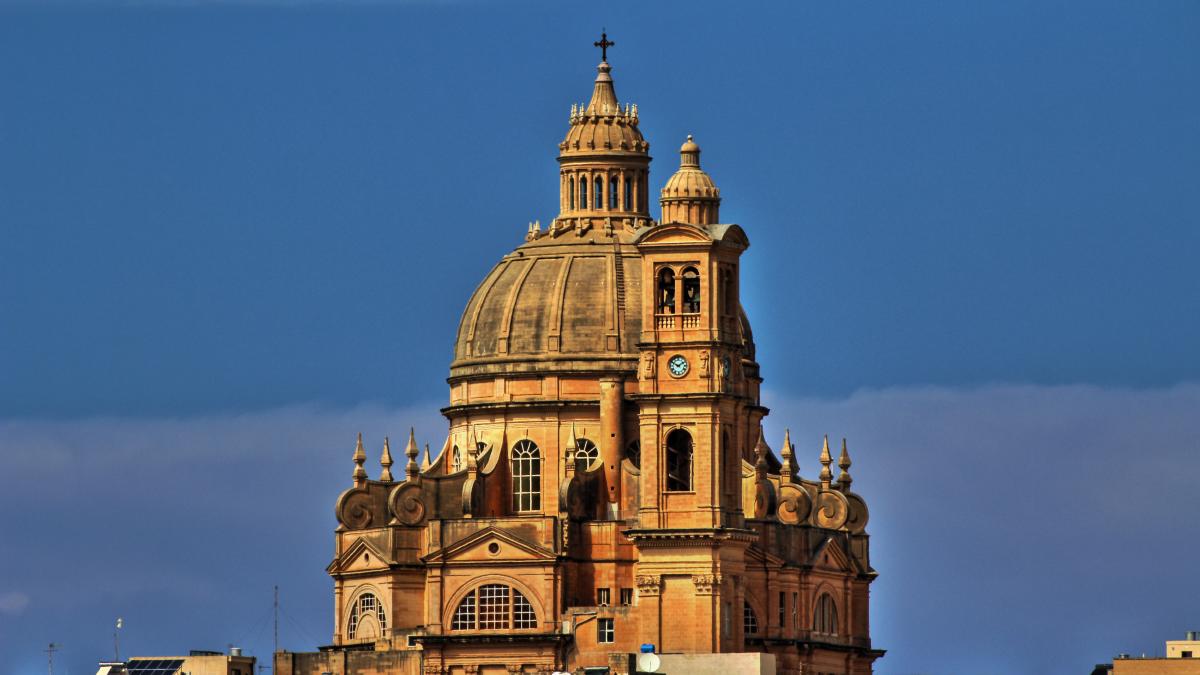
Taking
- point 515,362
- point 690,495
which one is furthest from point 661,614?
point 515,362

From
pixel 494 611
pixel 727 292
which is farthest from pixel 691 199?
pixel 494 611

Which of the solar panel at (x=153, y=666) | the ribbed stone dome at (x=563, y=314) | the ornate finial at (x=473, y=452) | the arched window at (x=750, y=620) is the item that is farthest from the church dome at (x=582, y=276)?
the solar panel at (x=153, y=666)

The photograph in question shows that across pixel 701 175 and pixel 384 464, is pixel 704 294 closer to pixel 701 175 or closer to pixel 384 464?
pixel 701 175

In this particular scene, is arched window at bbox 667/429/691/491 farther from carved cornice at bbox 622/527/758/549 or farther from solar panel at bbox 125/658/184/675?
solar panel at bbox 125/658/184/675

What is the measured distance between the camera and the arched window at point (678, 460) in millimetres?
182625

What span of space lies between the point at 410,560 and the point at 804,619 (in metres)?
18.4

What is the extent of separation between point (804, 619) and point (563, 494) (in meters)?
13.1

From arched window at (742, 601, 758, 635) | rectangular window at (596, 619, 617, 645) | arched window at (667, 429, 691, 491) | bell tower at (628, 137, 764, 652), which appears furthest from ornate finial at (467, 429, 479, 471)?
arched window at (742, 601, 758, 635)

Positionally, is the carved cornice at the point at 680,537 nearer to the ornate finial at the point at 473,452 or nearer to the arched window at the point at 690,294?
the arched window at the point at 690,294

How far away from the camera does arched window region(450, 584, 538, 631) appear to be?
18750cm

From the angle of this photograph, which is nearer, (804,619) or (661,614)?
(661,614)

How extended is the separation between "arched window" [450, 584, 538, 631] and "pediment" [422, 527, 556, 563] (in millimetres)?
1350

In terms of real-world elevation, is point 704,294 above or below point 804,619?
above

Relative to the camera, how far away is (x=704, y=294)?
183 m
